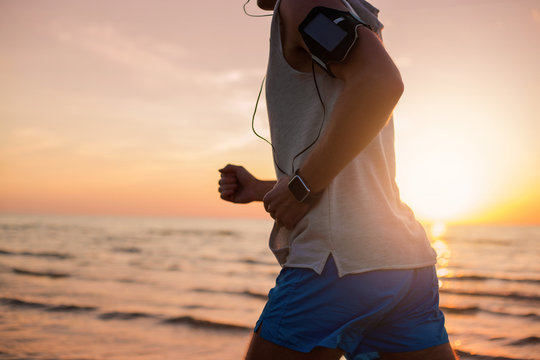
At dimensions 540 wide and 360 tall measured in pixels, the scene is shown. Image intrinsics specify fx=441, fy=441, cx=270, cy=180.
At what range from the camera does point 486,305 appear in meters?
9.40

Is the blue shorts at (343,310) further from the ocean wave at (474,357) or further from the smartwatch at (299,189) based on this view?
the ocean wave at (474,357)

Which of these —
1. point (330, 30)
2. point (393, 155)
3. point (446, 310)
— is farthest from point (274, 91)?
point (446, 310)

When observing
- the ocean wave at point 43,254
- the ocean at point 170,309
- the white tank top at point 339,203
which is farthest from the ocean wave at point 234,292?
the ocean wave at point 43,254

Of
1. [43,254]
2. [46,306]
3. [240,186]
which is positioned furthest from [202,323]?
[43,254]

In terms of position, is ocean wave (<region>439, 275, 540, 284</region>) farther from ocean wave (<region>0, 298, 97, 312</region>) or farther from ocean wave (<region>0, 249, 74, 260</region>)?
ocean wave (<region>0, 249, 74, 260</region>)

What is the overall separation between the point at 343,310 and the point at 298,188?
0.35 m

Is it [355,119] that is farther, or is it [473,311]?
[473,311]

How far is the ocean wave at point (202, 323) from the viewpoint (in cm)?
701

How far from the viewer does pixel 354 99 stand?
107 cm

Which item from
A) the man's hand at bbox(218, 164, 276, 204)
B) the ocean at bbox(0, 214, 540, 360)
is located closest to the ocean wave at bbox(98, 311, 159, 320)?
the ocean at bbox(0, 214, 540, 360)

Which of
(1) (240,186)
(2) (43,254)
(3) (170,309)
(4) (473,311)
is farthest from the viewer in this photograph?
(2) (43,254)

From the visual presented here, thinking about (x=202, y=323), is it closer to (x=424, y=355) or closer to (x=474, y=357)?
(x=474, y=357)

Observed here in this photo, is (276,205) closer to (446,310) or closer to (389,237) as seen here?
(389,237)

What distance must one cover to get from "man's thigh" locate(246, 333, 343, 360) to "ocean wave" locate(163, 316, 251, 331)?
5996 mm
